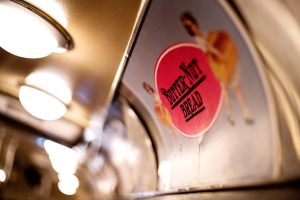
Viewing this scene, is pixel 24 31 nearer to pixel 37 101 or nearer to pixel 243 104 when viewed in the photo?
pixel 37 101

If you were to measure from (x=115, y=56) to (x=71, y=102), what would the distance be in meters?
1.49

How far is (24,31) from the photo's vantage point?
2426 mm

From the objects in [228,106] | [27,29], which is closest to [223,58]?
[228,106]

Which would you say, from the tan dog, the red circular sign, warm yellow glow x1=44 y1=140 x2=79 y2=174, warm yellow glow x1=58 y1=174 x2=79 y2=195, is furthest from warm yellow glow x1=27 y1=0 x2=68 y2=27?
warm yellow glow x1=58 y1=174 x2=79 y2=195

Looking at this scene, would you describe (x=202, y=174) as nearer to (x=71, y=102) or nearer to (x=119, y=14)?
(x=119, y=14)

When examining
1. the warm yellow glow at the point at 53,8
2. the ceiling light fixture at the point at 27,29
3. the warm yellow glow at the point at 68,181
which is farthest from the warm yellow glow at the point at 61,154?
the warm yellow glow at the point at 53,8

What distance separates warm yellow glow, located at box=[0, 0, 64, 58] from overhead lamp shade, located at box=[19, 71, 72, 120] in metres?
0.99

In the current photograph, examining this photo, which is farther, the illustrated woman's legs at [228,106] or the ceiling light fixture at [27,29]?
the ceiling light fixture at [27,29]

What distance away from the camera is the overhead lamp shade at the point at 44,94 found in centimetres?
→ 361

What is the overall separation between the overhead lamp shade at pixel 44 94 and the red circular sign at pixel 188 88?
5.42 feet

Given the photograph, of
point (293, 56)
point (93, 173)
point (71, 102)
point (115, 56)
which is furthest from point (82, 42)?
point (93, 173)

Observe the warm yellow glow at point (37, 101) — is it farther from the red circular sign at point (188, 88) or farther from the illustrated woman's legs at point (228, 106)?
the illustrated woman's legs at point (228, 106)

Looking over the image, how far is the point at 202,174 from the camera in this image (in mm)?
2117

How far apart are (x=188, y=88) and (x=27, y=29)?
4.48ft
